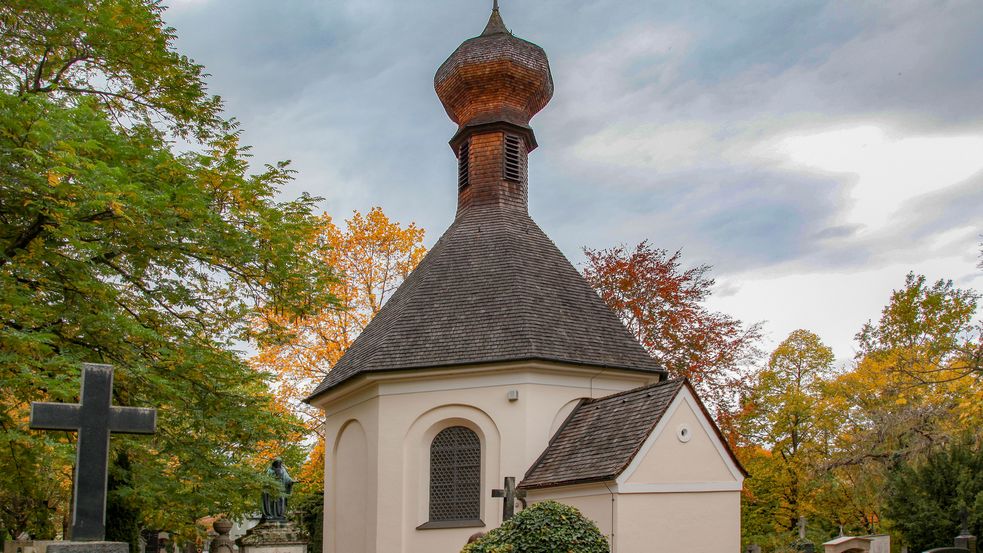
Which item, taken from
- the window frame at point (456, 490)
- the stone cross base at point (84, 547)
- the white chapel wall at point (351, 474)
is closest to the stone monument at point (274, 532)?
the white chapel wall at point (351, 474)

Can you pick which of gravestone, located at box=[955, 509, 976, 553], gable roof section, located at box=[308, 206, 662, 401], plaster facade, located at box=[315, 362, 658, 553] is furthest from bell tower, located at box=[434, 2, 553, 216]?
gravestone, located at box=[955, 509, 976, 553]

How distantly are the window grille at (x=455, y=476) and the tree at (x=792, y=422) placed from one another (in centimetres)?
1438

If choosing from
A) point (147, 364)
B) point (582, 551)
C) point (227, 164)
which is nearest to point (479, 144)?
point (227, 164)

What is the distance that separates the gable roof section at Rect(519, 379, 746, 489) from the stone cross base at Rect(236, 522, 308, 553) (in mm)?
3971

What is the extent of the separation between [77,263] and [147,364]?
182 centimetres

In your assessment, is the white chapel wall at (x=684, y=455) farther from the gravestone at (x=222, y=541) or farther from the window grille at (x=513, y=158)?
the window grille at (x=513, y=158)

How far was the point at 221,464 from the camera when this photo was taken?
12.5 m

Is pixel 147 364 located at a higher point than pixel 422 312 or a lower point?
lower

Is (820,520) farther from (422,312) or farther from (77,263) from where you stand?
(77,263)

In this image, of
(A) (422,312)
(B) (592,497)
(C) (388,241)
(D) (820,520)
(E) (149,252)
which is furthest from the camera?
(D) (820,520)

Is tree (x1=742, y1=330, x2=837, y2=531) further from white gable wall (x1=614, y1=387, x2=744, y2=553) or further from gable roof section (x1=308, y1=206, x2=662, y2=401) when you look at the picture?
white gable wall (x1=614, y1=387, x2=744, y2=553)

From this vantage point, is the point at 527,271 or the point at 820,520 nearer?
the point at 527,271

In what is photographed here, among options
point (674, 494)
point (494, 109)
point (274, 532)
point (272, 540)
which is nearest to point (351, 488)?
point (274, 532)

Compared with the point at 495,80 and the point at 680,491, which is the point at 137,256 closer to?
the point at 680,491
